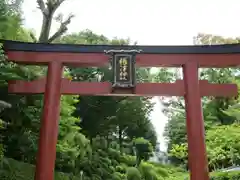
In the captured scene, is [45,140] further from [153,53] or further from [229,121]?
[229,121]

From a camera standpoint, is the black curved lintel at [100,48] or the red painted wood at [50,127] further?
the black curved lintel at [100,48]

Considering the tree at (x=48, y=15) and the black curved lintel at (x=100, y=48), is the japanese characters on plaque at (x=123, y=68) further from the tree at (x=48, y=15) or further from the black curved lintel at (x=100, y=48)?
the tree at (x=48, y=15)

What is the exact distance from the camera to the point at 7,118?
912 centimetres

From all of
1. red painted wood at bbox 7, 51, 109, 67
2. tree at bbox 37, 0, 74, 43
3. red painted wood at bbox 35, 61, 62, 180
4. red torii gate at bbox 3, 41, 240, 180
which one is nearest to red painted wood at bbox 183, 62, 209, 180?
red torii gate at bbox 3, 41, 240, 180

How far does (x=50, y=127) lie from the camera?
7965 mm

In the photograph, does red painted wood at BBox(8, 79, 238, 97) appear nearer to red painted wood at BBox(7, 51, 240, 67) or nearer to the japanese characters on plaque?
the japanese characters on plaque

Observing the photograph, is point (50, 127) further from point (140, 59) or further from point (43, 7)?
point (43, 7)

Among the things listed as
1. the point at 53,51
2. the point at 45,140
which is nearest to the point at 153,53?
the point at 53,51

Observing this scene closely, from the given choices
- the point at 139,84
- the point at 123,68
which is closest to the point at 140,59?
the point at 123,68

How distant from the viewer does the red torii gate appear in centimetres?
805

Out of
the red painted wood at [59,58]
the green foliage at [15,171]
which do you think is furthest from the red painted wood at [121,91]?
the green foliage at [15,171]

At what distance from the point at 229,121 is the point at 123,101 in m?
6.64

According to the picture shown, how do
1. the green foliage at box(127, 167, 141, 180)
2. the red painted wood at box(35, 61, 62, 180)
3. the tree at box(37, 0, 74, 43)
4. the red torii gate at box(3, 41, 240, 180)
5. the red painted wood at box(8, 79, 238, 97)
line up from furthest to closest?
the green foliage at box(127, 167, 141, 180) < the tree at box(37, 0, 74, 43) < the red painted wood at box(8, 79, 238, 97) < the red torii gate at box(3, 41, 240, 180) < the red painted wood at box(35, 61, 62, 180)

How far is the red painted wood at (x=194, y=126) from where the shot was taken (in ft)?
25.6
